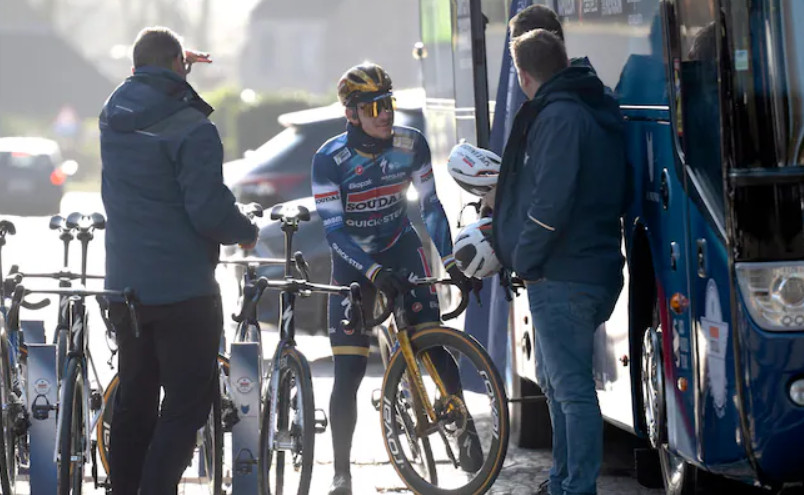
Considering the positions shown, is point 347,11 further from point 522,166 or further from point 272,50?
point 522,166

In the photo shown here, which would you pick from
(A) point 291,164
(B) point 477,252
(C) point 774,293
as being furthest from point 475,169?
(A) point 291,164

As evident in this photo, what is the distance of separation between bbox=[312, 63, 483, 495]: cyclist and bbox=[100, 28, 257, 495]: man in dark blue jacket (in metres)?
1.16

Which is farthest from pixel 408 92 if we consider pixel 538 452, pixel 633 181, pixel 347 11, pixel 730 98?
pixel 347 11

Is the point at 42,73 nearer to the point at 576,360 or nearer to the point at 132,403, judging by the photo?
the point at 132,403

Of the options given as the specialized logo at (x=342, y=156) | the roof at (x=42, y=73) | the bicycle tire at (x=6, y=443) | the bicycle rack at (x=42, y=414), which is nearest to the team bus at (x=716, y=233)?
the specialized logo at (x=342, y=156)

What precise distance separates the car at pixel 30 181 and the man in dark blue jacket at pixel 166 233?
89.9 ft

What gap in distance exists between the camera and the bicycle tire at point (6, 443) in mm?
7465

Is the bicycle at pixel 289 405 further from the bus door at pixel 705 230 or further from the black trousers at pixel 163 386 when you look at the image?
the bus door at pixel 705 230

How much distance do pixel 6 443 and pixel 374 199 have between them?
1868 millimetres

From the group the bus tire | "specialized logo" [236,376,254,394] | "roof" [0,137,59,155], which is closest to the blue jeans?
"specialized logo" [236,376,254,394]

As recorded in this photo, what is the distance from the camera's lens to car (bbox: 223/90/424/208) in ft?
45.1

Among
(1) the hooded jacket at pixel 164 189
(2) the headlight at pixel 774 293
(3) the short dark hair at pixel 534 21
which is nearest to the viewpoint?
(2) the headlight at pixel 774 293

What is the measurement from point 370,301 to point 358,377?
Answer: 34 centimetres

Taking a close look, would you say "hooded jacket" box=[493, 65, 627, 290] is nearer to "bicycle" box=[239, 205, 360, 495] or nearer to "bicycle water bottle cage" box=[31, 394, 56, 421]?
"bicycle" box=[239, 205, 360, 495]
